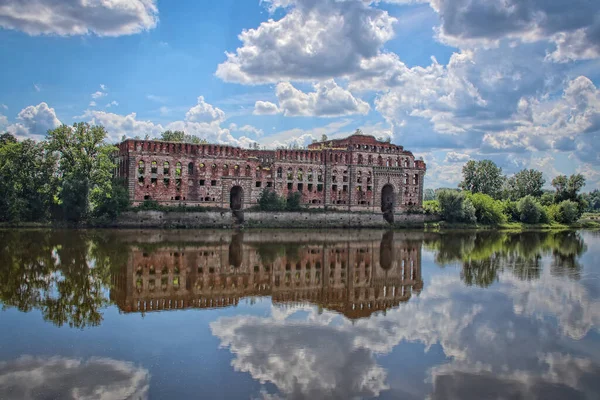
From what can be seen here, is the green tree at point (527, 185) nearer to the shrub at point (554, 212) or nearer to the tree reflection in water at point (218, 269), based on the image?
the shrub at point (554, 212)

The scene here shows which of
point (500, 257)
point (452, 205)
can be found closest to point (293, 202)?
point (452, 205)

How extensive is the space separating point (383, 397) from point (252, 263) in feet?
64.6

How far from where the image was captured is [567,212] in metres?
85.1

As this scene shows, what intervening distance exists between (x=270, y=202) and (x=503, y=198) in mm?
55850

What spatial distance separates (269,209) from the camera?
62.1 meters

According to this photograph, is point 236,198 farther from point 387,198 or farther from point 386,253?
point 386,253

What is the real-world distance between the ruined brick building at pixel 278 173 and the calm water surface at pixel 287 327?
26342mm

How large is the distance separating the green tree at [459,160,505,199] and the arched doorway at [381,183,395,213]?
23985mm

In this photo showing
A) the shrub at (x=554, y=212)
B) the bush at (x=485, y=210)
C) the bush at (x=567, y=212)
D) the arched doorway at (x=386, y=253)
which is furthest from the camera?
the shrub at (x=554, y=212)

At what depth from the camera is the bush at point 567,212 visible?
279 ft

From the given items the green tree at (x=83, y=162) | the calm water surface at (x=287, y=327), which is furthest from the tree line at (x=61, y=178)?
the calm water surface at (x=287, y=327)

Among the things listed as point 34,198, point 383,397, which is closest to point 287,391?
point 383,397

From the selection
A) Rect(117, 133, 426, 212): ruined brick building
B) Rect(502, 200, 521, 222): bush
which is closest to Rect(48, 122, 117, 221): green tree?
Rect(117, 133, 426, 212): ruined brick building

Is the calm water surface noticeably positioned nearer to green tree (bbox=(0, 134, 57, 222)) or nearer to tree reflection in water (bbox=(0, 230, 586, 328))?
tree reflection in water (bbox=(0, 230, 586, 328))
